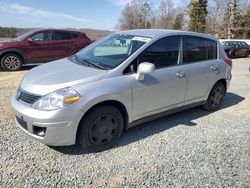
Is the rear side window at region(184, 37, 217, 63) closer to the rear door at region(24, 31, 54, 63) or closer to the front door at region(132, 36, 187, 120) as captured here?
the front door at region(132, 36, 187, 120)

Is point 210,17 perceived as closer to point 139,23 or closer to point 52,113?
point 139,23

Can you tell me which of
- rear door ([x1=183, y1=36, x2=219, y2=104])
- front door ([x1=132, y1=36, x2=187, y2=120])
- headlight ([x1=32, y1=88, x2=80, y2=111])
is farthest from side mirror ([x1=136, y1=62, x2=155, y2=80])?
rear door ([x1=183, y1=36, x2=219, y2=104])

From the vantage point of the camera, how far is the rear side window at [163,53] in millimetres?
3725

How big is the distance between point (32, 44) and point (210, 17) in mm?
46000

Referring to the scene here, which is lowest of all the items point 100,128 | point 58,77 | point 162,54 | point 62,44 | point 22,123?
point 100,128

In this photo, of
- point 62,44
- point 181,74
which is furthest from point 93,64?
point 62,44

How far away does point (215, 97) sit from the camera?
5152 millimetres

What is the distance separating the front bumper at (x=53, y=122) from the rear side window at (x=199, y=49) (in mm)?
2323

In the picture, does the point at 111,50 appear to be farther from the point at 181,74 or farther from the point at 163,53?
the point at 181,74

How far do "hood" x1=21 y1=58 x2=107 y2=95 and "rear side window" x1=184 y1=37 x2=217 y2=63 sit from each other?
178 centimetres

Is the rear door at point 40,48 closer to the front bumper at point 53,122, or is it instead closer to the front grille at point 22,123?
the front grille at point 22,123

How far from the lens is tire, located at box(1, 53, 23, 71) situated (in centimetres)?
849

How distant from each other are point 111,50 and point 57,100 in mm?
1559

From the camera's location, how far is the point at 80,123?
312 centimetres
